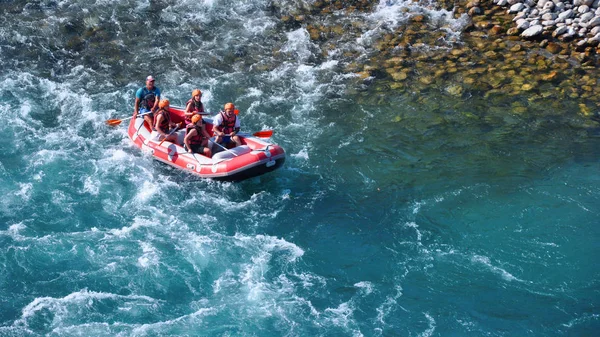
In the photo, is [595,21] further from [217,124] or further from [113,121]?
[113,121]

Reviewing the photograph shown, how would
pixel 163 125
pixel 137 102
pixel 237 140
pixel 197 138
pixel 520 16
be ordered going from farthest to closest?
pixel 520 16
pixel 137 102
pixel 163 125
pixel 237 140
pixel 197 138

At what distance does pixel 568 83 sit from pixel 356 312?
8.78 m

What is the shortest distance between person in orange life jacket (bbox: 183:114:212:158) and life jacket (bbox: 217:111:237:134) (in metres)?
0.35

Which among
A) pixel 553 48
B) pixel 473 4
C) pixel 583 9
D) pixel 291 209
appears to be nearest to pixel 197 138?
pixel 291 209

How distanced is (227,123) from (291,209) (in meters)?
2.28

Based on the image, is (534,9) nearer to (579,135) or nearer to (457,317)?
(579,135)

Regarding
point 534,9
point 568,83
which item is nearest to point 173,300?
point 568,83

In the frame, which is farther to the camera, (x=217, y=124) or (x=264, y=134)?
(x=264, y=134)

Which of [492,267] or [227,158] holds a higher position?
[227,158]

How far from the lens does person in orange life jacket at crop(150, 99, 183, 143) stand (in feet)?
48.1

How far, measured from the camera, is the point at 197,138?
569 inches

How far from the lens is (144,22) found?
19.8 metres

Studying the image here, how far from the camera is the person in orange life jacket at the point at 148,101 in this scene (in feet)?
50.1

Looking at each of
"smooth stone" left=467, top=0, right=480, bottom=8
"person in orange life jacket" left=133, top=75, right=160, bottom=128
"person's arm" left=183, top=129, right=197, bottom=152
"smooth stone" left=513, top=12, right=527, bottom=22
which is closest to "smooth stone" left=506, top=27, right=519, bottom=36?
"smooth stone" left=513, top=12, right=527, bottom=22
